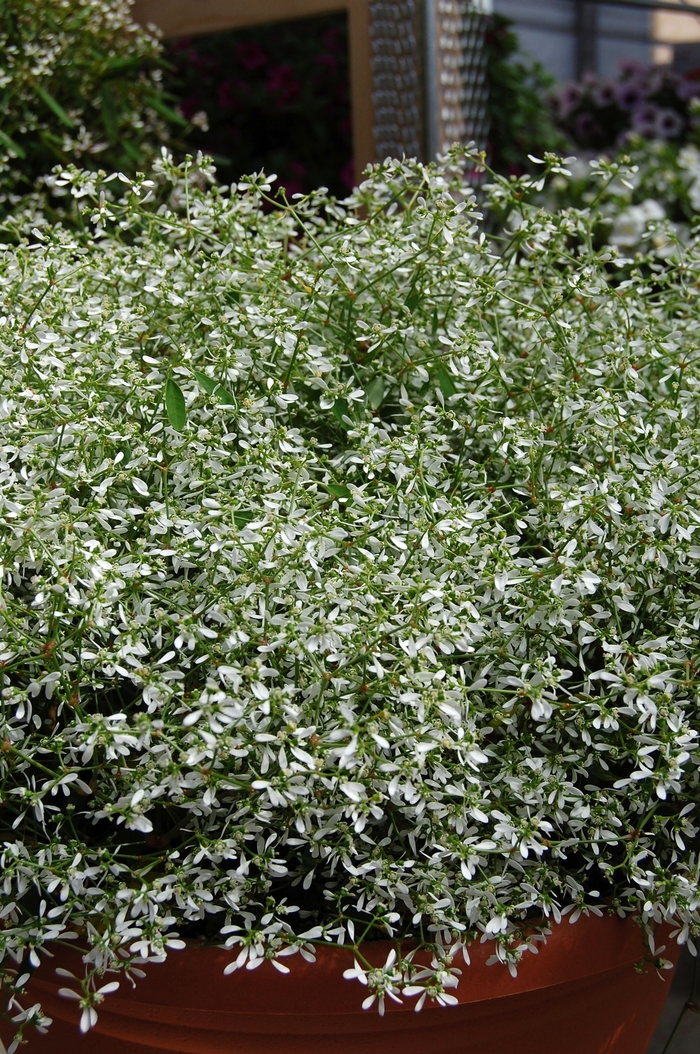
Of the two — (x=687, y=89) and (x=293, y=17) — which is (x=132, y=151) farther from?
(x=687, y=89)

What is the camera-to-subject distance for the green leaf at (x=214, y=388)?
1.00m

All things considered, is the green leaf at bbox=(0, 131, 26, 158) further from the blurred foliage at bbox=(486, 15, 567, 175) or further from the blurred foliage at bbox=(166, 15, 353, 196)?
the blurred foliage at bbox=(486, 15, 567, 175)

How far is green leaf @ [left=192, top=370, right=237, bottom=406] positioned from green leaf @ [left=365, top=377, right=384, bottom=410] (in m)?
0.16

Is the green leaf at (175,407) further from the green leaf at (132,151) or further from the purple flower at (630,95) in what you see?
the purple flower at (630,95)

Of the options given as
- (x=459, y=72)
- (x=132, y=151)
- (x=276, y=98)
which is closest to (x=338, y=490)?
(x=132, y=151)

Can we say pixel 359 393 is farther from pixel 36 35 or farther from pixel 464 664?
pixel 36 35

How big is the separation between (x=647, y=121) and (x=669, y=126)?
8 cm

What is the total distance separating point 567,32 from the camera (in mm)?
5492

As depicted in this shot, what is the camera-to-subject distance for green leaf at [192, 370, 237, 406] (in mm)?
1005

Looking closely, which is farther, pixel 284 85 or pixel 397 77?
pixel 284 85

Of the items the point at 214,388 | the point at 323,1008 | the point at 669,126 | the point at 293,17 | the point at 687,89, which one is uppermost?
the point at 293,17

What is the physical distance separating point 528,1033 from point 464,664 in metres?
→ 0.35

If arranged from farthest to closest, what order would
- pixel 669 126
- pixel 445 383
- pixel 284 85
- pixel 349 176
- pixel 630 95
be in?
pixel 630 95 < pixel 669 126 < pixel 284 85 < pixel 349 176 < pixel 445 383

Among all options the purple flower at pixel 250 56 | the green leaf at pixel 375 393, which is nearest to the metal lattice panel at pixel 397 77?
the purple flower at pixel 250 56
